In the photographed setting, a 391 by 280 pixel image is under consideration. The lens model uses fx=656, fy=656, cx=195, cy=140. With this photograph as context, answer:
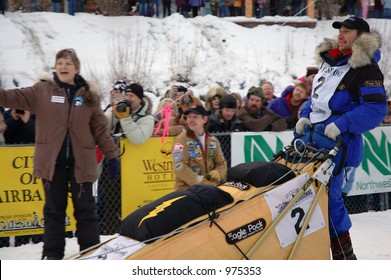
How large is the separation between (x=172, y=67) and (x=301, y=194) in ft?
53.3

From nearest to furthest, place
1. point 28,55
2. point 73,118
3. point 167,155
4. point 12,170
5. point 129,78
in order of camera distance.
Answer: point 73,118 → point 12,170 → point 167,155 → point 129,78 → point 28,55

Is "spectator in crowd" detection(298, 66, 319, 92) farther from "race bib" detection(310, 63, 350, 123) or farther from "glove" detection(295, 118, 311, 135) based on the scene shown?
"race bib" detection(310, 63, 350, 123)

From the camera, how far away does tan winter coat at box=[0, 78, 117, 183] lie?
194 inches

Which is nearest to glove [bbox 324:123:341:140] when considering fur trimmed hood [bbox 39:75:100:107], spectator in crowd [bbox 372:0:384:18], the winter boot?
the winter boot

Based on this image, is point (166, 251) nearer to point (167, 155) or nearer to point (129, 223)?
point (129, 223)

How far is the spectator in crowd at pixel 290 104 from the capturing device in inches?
307

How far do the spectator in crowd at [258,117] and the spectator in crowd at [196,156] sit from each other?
1728 mm

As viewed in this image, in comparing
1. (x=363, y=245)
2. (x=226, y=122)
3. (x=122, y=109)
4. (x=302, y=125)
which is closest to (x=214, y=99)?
(x=226, y=122)

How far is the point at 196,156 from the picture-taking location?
5762 mm

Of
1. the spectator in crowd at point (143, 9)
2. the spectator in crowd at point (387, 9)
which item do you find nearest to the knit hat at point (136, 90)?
the spectator in crowd at point (143, 9)

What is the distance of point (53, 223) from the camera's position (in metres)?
5.05

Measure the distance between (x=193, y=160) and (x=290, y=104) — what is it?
99.3 inches

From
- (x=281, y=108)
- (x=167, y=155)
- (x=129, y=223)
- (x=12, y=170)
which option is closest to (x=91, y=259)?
(x=129, y=223)

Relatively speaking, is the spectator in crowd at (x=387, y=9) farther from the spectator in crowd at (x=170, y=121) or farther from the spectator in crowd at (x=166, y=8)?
the spectator in crowd at (x=170, y=121)
